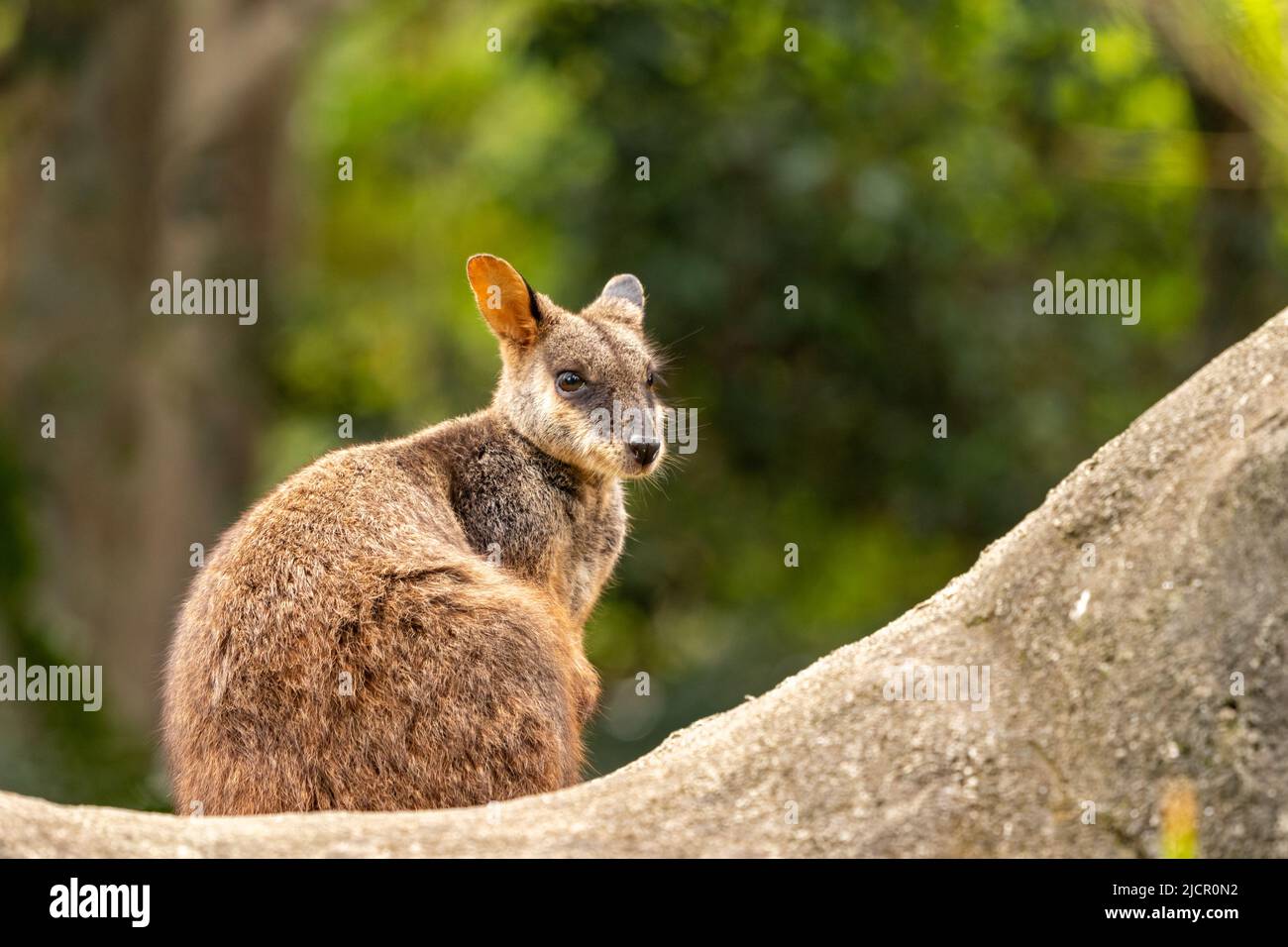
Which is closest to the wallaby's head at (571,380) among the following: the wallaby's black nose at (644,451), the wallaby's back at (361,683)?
the wallaby's black nose at (644,451)

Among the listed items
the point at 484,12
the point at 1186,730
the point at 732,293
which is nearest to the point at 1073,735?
the point at 1186,730

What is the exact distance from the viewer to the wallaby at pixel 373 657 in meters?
7.43

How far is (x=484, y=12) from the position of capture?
89.4ft

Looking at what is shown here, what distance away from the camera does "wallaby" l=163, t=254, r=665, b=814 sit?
7.43 m

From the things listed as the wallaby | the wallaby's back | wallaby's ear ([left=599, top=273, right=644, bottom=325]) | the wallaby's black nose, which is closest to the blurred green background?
wallaby's ear ([left=599, top=273, right=644, bottom=325])

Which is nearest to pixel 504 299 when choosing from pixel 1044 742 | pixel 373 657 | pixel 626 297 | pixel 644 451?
pixel 644 451

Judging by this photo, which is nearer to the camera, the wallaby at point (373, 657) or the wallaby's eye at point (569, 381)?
the wallaby at point (373, 657)

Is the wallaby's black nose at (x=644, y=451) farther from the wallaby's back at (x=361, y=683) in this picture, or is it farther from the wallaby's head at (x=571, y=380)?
the wallaby's back at (x=361, y=683)

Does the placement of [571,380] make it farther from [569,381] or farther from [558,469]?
[558,469]

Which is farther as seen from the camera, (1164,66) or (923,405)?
(923,405)

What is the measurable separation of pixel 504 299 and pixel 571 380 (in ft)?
1.96
